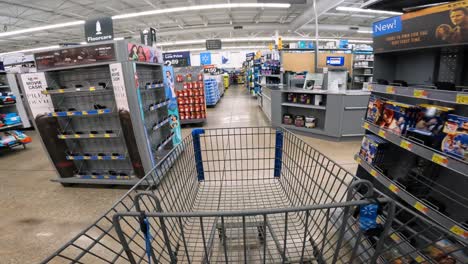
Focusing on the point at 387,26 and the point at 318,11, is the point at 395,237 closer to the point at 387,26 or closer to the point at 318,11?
the point at 387,26

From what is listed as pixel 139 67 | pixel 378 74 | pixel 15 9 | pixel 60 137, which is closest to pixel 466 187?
pixel 378 74

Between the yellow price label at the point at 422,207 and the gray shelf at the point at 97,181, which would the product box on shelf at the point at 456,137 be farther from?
the gray shelf at the point at 97,181

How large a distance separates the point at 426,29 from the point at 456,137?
0.70 m

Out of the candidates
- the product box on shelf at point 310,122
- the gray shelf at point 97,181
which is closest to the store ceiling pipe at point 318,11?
the product box on shelf at point 310,122

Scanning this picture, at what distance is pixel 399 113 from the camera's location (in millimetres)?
1549

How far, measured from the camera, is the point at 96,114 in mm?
2771

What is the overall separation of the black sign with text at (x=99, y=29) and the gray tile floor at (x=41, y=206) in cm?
272

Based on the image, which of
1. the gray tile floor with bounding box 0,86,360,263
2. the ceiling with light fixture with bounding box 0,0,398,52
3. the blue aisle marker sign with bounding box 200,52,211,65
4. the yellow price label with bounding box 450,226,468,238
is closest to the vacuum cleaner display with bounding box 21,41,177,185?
the gray tile floor with bounding box 0,86,360,263

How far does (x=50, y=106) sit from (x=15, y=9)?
1254 cm

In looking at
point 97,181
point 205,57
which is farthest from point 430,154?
point 205,57

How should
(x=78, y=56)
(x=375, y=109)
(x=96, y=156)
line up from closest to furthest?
1. (x=375, y=109)
2. (x=78, y=56)
3. (x=96, y=156)

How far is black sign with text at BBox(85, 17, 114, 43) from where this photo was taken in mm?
4037

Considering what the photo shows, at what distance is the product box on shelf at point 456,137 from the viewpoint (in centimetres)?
110

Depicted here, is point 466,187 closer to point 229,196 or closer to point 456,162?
point 456,162
